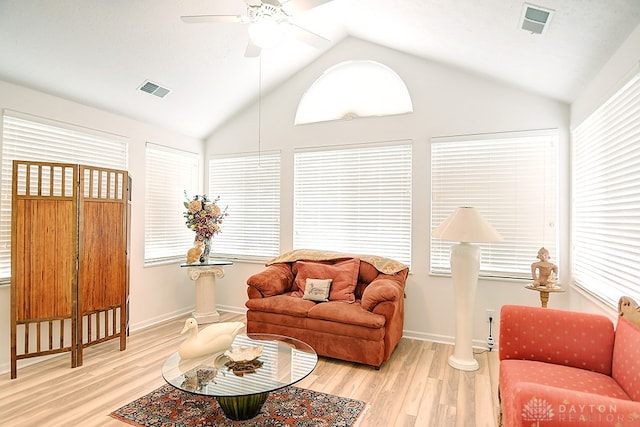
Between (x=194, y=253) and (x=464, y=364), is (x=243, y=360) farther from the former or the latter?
(x=194, y=253)

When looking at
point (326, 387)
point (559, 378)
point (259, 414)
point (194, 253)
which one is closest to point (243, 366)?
point (259, 414)

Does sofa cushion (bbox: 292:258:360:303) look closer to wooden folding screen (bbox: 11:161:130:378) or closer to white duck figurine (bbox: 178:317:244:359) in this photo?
white duck figurine (bbox: 178:317:244:359)

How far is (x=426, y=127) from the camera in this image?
3967 millimetres

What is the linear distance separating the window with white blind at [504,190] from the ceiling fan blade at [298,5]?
7.31ft

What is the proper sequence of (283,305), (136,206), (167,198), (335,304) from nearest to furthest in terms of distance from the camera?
1. (335,304)
2. (283,305)
3. (136,206)
4. (167,198)

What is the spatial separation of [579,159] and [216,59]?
12.2 feet

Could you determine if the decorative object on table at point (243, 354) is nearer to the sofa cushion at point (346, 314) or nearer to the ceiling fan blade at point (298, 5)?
the sofa cushion at point (346, 314)

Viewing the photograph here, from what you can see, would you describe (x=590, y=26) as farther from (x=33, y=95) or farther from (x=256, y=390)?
(x=33, y=95)

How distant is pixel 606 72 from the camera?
8.39 feet

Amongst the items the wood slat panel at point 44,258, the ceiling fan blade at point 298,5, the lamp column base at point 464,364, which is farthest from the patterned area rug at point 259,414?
the ceiling fan blade at point 298,5

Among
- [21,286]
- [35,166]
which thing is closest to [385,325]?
[21,286]

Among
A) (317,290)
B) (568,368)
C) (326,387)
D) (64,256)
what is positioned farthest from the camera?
(317,290)

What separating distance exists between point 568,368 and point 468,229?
1.26 meters

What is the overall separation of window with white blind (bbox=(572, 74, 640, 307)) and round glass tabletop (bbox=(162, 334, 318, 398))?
7.11ft
